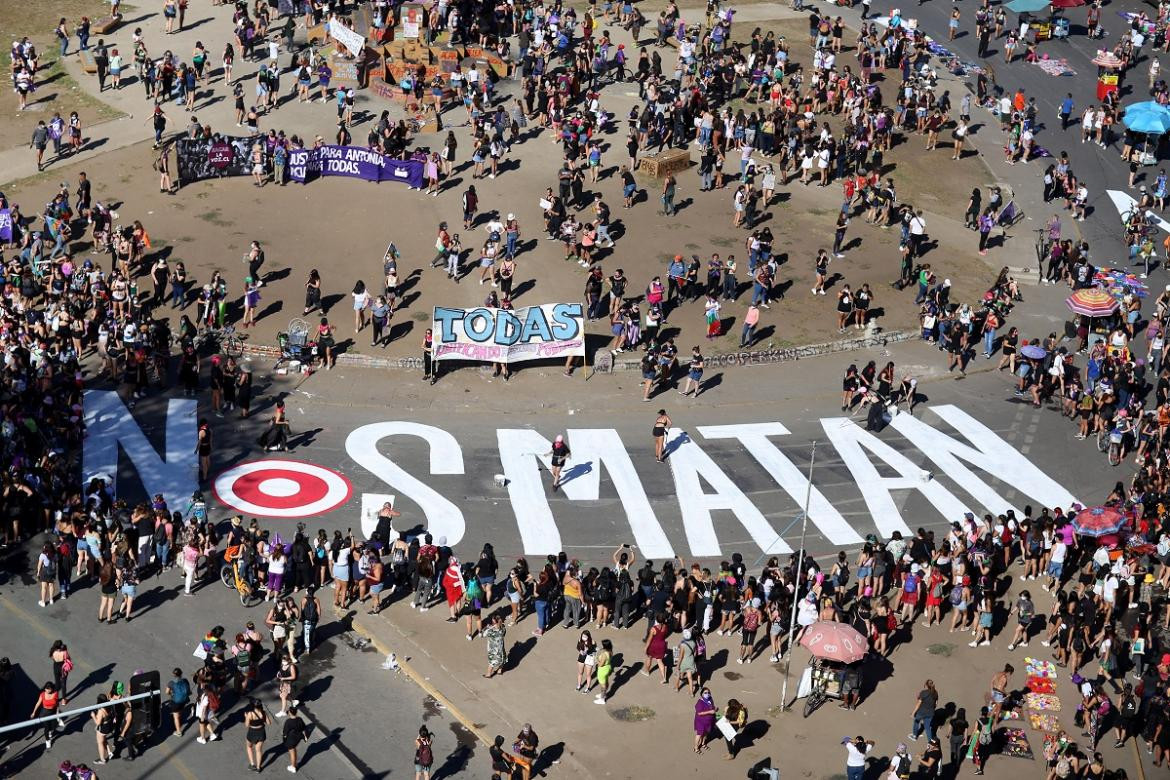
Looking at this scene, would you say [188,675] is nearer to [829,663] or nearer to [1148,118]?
[829,663]

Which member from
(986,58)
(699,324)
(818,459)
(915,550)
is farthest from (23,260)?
(986,58)

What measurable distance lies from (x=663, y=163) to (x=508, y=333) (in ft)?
47.1

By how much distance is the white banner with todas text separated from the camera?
4728 cm

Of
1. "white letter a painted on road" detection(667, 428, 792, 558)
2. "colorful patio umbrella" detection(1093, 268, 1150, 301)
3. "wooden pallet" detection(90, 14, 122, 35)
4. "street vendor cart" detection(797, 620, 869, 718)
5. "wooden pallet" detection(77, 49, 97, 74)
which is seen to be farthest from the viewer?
"wooden pallet" detection(90, 14, 122, 35)

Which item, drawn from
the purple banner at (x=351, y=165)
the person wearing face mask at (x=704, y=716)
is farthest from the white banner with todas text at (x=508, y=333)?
the person wearing face mask at (x=704, y=716)

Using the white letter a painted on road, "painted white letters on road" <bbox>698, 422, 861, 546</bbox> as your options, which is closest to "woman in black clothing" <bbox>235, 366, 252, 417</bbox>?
the white letter a painted on road

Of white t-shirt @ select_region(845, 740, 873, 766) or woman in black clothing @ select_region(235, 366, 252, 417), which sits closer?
white t-shirt @ select_region(845, 740, 873, 766)

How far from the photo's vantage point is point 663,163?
59.0 meters

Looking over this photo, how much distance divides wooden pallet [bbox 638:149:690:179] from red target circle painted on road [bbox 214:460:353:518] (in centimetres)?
2166

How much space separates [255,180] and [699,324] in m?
18.0

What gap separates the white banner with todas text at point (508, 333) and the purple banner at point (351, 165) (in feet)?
35.6

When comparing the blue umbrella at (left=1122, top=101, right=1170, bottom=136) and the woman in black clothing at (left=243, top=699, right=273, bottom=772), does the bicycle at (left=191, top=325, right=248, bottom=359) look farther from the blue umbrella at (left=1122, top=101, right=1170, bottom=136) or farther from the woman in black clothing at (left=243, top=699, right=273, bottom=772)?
the blue umbrella at (left=1122, top=101, right=1170, bottom=136)

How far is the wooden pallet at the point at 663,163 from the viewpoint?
5894cm

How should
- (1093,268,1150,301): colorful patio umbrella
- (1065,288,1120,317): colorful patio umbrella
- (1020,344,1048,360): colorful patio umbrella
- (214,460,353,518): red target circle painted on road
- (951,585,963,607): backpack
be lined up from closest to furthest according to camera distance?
(951,585,963,607): backpack < (214,460,353,518): red target circle painted on road < (1020,344,1048,360): colorful patio umbrella < (1065,288,1120,317): colorful patio umbrella < (1093,268,1150,301): colorful patio umbrella
